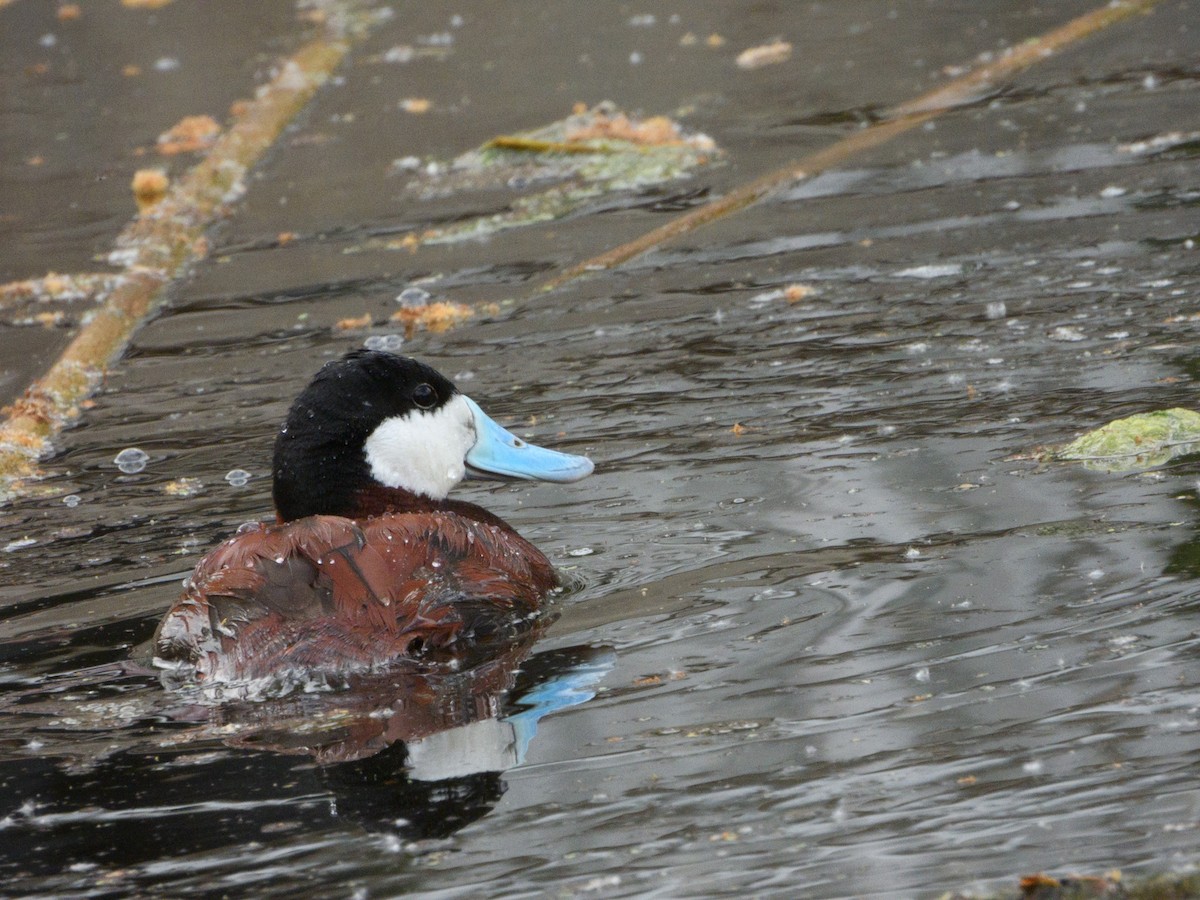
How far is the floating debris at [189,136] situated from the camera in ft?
35.7

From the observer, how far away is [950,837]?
3.06 m

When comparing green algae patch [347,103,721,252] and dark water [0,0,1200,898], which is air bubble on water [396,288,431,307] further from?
green algae patch [347,103,721,252]

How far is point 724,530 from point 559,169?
15.8ft

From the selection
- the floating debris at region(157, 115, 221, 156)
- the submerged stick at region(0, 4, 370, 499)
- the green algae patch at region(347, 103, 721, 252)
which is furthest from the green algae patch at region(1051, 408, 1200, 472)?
the floating debris at region(157, 115, 221, 156)

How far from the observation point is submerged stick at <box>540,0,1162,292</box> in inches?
310

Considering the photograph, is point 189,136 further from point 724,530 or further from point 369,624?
point 369,624

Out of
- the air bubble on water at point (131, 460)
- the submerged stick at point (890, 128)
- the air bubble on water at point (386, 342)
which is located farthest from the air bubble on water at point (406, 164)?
the air bubble on water at point (131, 460)

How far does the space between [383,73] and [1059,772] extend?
1014 centimetres

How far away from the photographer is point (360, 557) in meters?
4.18

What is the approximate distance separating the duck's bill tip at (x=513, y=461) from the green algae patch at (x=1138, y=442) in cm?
140

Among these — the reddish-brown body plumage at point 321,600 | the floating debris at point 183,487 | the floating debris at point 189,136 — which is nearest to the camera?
the reddish-brown body plumage at point 321,600

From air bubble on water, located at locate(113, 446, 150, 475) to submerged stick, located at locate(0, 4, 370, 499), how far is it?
317 millimetres

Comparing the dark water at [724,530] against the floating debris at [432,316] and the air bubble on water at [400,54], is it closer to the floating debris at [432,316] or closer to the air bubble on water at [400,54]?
the floating debris at [432,316]

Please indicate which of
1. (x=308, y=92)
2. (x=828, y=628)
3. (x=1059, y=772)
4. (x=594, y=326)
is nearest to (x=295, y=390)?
(x=594, y=326)
